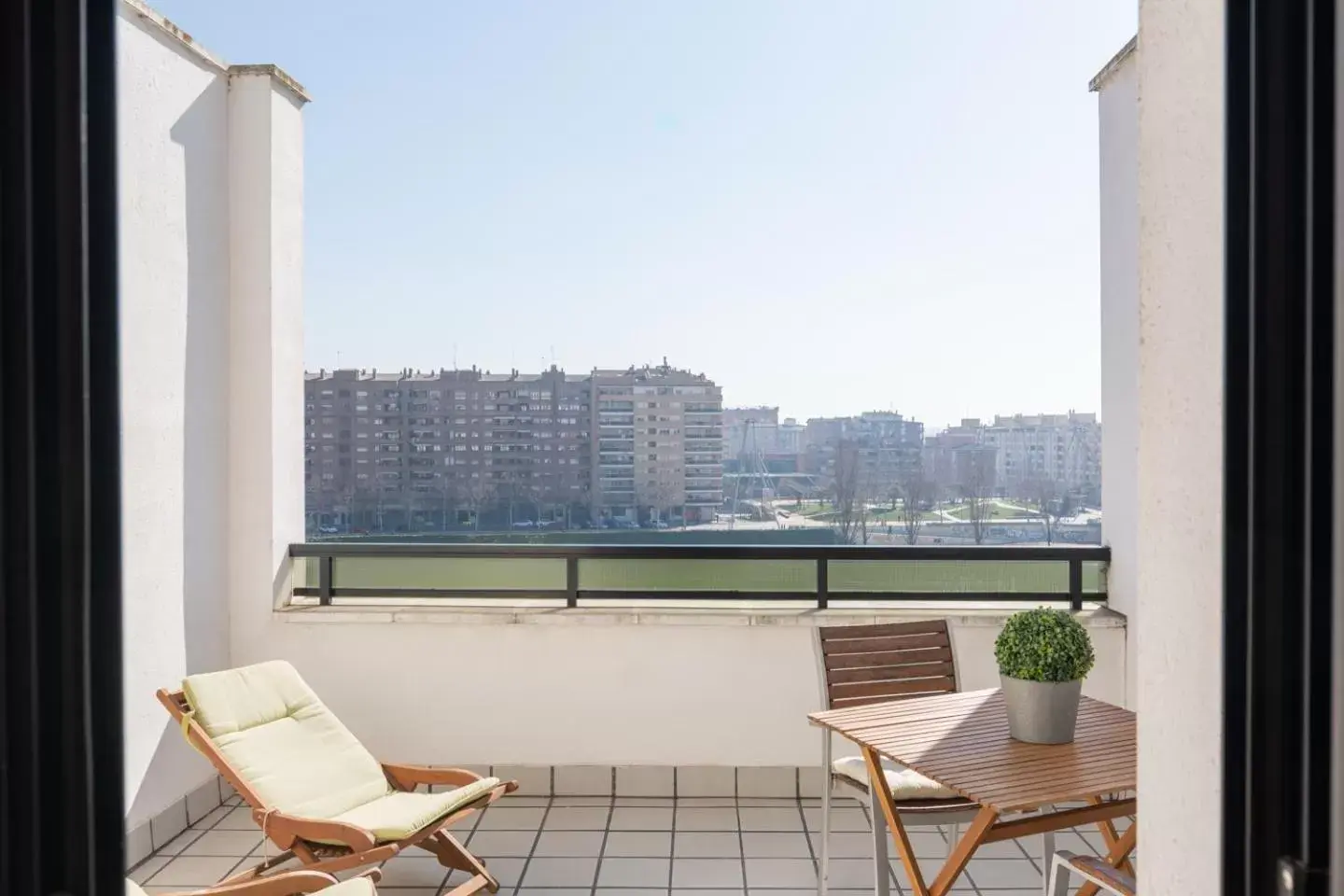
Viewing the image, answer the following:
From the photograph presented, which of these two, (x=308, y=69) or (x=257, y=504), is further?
(x=308, y=69)

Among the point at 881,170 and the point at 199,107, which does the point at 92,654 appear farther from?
the point at 881,170

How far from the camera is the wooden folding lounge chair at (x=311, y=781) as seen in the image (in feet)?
9.53

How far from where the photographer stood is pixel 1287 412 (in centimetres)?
82

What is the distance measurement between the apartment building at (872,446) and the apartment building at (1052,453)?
1.21 ft

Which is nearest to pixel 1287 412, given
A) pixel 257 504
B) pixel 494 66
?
pixel 257 504

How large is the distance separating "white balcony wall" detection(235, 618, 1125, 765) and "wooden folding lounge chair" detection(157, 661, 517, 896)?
0.52 m

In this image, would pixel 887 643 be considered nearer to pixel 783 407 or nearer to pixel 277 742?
pixel 783 407

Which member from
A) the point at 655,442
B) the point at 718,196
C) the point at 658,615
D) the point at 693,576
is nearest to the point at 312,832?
the point at 658,615

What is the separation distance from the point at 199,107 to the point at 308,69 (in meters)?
0.71

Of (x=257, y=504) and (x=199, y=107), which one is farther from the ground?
(x=199, y=107)

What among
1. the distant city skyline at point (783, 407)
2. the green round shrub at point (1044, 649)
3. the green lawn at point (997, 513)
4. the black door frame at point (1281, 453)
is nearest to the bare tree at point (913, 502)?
the green lawn at point (997, 513)

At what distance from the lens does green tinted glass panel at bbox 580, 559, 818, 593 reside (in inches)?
165

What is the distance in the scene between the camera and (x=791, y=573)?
418 cm

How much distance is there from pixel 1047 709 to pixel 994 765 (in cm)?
27
